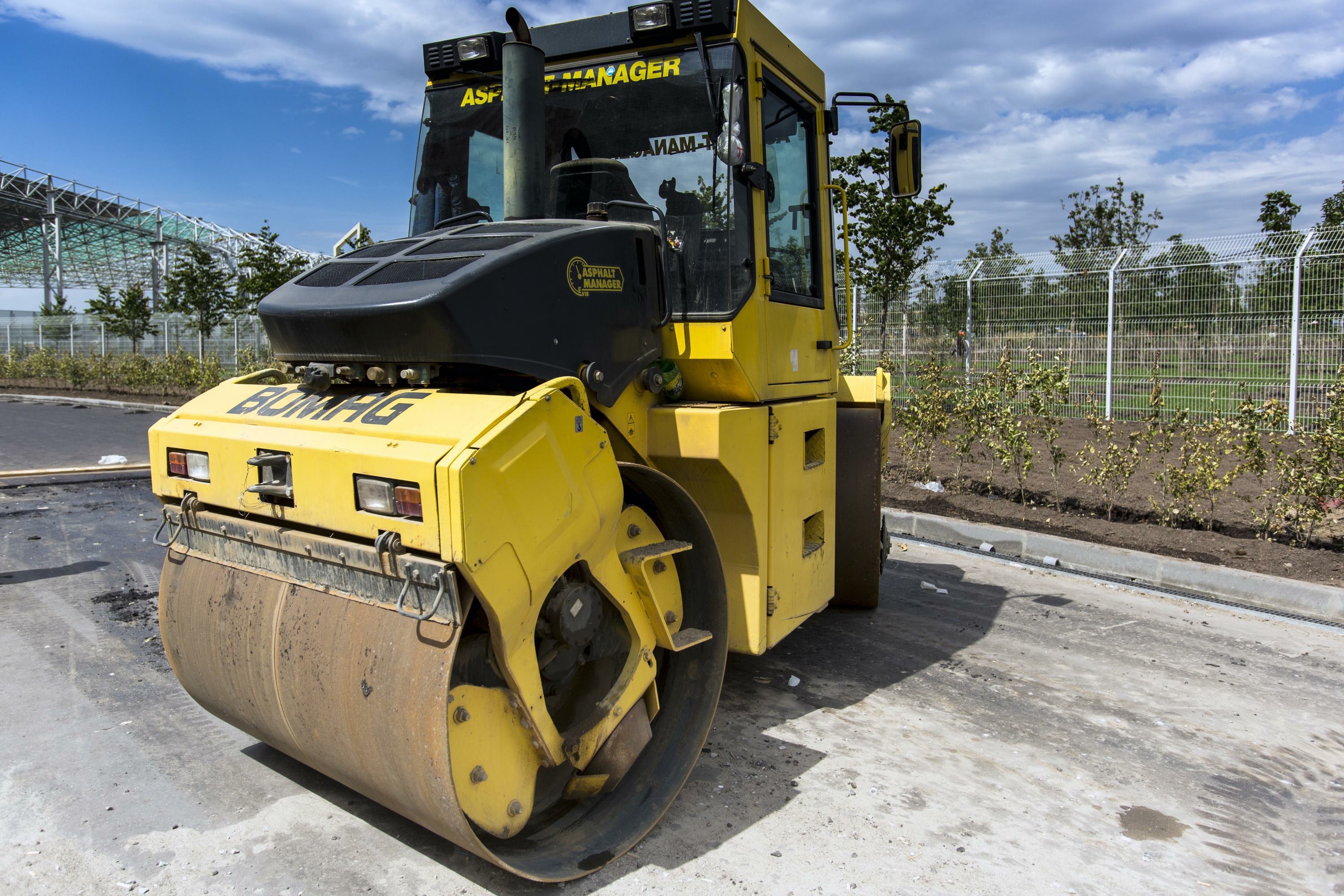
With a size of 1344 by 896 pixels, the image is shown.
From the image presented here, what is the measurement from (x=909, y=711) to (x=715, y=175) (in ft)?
8.65

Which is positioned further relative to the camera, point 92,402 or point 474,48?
point 92,402

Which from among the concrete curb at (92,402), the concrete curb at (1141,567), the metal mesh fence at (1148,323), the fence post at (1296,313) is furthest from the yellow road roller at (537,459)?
the concrete curb at (92,402)

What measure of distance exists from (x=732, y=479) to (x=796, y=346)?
98 cm

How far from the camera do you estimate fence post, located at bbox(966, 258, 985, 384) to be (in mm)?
13445

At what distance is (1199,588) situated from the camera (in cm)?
637

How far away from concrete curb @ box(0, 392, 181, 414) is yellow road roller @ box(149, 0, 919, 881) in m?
17.2

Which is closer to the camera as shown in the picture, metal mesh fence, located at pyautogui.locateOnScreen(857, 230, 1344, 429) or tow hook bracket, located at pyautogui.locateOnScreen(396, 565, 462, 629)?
tow hook bracket, located at pyautogui.locateOnScreen(396, 565, 462, 629)

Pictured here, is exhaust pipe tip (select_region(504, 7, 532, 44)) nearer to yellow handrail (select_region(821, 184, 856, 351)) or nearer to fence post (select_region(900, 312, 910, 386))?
yellow handrail (select_region(821, 184, 856, 351))

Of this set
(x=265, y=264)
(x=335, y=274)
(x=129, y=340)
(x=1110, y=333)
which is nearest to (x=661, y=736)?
(x=335, y=274)

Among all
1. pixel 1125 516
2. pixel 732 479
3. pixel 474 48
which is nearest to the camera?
pixel 732 479

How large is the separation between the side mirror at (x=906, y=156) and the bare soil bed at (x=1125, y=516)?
12.7 ft

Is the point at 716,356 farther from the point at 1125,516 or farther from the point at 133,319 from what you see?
the point at 133,319

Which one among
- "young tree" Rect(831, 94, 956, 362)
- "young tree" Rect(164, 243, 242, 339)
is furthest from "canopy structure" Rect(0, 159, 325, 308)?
"young tree" Rect(831, 94, 956, 362)

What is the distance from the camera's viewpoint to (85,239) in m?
56.3
